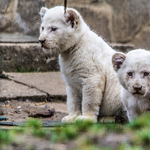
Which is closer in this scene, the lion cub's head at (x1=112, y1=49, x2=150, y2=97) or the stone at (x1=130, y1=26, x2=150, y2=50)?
the lion cub's head at (x1=112, y1=49, x2=150, y2=97)

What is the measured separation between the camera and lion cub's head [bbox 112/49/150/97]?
379 centimetres

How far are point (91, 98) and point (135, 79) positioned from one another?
1.00m

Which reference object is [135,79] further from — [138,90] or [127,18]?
[127,18]

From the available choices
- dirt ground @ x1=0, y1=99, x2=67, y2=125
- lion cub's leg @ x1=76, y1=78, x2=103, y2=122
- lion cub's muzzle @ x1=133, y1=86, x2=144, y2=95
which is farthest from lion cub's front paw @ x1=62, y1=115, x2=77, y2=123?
lion cub's muzzle @ x1=133, y1=86, x2=144, y2=95

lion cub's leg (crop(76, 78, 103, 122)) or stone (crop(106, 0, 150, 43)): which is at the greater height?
stone (crop(106, 0, 150, 43))

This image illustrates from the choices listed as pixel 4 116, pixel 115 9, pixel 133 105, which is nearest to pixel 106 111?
pixel 133 105

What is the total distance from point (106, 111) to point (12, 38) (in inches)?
131

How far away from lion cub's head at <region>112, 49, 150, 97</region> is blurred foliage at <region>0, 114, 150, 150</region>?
0.88 metres

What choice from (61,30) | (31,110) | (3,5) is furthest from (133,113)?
(3,5)

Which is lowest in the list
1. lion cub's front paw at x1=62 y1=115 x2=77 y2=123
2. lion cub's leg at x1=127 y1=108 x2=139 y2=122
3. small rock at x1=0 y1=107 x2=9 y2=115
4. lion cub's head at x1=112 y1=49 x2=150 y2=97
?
small rock at x1=0 y1=107 x2=9 y2=115

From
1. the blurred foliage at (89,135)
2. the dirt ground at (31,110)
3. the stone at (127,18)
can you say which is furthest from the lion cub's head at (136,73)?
the stone at (127,18)

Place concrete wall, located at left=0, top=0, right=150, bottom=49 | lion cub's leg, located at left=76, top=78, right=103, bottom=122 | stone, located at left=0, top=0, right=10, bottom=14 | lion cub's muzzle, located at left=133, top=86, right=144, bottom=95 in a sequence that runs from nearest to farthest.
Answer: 1. lion cub's muzzle, located at left=133, top=86, right=144, bottom=95
2. lion cub's leg, located at left=76, top=78, right=103, bottom=122
3. stone, located at left=0, top=0, right=10, bottom=14
4. concrete wall, located at left=0, top=0, right=150, bottom=49

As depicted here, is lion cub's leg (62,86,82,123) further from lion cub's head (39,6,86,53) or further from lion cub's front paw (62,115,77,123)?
lion cub's head (39,6,86,53)

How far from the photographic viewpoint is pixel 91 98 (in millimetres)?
4672
